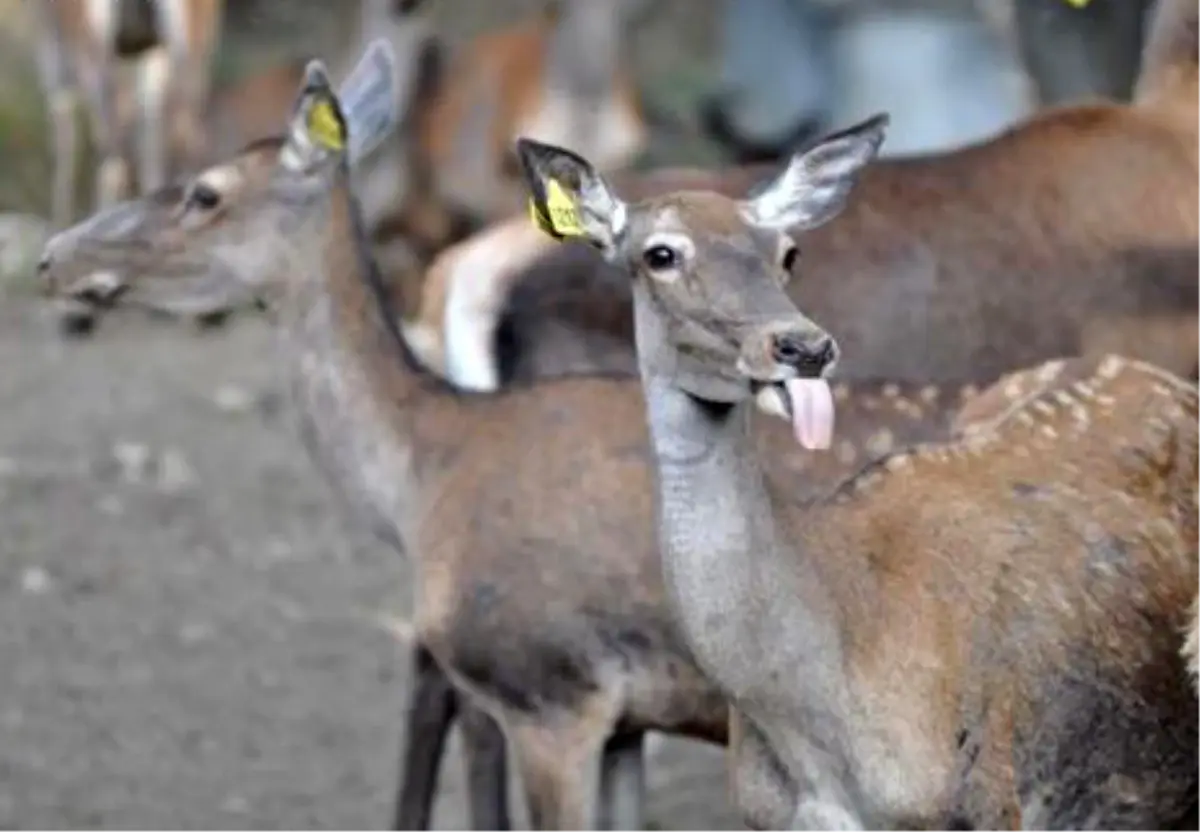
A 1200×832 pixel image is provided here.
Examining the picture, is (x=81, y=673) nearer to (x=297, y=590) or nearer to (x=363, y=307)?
(x=297, y=590)

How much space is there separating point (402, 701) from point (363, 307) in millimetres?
1757

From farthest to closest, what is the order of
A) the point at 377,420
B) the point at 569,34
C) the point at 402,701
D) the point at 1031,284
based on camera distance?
the point at 569,34 < the point at 402,701 < the point at 1031,284 < the point at 377,420

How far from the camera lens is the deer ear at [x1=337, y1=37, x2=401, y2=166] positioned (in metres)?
6.65

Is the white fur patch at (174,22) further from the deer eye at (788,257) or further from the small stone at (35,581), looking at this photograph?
the deer eye at (788,257)

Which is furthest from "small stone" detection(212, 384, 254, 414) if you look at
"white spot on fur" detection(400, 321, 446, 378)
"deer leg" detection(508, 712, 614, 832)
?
"deer leg" detection(508, 712, 614, 832)

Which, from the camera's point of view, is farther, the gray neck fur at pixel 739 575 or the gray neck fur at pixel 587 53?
the gray neck fur at pixel 587 53

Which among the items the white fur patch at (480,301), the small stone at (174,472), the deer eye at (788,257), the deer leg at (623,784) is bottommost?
the small stone at (174,472)

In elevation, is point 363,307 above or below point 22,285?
above

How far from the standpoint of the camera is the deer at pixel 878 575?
4.72m

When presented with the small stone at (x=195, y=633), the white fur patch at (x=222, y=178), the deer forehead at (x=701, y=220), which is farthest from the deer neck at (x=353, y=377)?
the small stone at (x=195, y=633)

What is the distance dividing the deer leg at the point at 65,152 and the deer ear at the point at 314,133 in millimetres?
5822

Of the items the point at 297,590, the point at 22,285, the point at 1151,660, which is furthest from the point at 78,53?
the point at 1151,660

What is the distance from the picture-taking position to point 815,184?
16.6ft

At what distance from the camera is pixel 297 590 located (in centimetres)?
869
